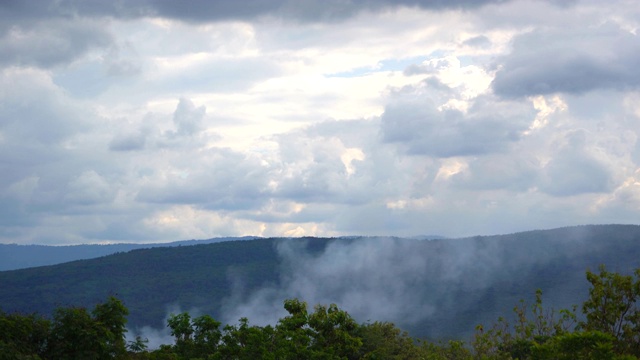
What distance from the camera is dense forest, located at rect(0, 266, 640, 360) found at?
149 feet

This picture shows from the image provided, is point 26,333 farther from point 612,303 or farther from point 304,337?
point 612,303

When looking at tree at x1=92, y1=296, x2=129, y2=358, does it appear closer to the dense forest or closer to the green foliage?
the dense forest

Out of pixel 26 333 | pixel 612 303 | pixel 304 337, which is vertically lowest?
pixel 304 337

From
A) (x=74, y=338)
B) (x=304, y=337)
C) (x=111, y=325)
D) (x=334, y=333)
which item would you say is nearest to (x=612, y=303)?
(x=304, y=337)

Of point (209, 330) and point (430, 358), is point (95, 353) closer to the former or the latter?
point (209, 330)

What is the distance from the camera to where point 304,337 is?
214 feet

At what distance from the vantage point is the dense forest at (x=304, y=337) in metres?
45.3

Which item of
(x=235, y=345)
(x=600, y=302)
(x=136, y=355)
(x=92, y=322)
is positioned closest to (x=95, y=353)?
(x=92, y=322)

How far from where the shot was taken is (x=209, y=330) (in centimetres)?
7050

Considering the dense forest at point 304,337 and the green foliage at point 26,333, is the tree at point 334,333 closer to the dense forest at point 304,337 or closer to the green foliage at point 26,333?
the dense forest at point 304,337

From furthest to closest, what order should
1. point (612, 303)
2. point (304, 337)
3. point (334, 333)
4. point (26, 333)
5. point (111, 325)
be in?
point (334, 333)
point (304, 337)
point (612, 303)
point (111, 325)
point (26, 333)

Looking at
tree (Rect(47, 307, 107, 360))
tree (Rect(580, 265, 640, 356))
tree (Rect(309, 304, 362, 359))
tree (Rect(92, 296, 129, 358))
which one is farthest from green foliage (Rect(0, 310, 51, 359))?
tree (Rect(580, 265, 640, 356))

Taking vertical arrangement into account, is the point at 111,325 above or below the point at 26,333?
above

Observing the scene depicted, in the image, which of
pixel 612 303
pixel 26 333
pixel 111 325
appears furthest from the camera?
pixel 612 303
